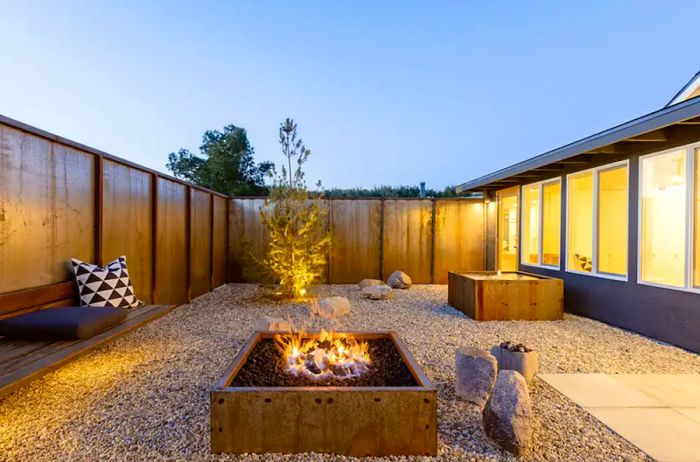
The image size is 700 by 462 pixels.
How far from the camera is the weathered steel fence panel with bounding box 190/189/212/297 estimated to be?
597 cm

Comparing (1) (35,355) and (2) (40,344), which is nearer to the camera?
(1) (35,355)

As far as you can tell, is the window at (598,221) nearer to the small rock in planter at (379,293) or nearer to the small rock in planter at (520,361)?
the small rock in planter at (520,361)

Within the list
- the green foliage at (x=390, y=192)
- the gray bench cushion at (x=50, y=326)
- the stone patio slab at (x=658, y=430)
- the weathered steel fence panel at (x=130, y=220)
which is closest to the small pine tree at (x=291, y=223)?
the weathered steel fence panel at (x=130, y=220)

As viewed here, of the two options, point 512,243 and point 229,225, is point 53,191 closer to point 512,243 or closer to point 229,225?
point 229,225

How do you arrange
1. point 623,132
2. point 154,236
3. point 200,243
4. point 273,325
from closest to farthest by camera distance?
point 273,325 → point 623,132 → point 154,236 → point 200,243

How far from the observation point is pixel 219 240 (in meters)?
7.46

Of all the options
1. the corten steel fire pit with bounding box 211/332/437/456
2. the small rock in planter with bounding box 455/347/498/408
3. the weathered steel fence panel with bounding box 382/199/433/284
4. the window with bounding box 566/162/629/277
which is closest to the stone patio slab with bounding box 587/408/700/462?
the small rock in planter with bounding box 455/347/498/408

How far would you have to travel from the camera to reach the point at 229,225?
7.95 m

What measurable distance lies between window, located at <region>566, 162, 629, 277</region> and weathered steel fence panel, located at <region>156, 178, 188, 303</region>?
603cm

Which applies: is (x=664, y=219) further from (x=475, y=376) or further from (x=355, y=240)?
(x=355, y=240)

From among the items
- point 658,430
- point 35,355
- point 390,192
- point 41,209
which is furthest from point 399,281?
point 390,192

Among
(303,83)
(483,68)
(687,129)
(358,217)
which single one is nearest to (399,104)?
(483,68)

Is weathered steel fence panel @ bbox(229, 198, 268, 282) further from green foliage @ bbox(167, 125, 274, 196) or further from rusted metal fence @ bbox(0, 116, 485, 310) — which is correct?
green foliage @ bbox(167, 125, 274, 196)

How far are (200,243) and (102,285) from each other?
10.4ft
